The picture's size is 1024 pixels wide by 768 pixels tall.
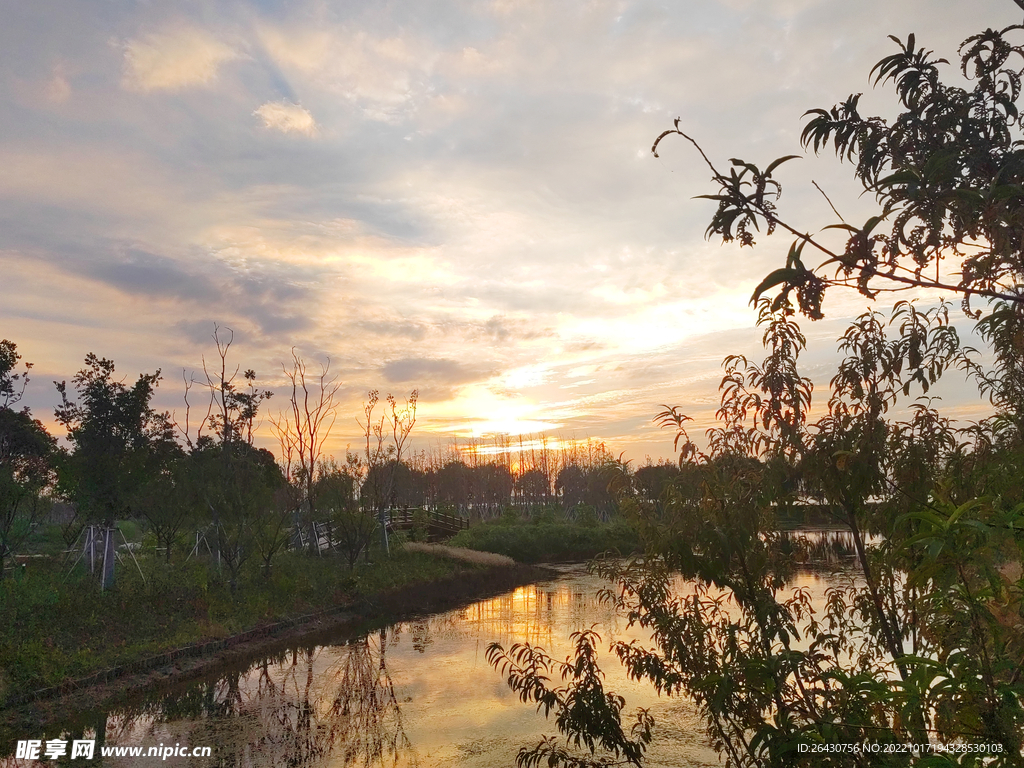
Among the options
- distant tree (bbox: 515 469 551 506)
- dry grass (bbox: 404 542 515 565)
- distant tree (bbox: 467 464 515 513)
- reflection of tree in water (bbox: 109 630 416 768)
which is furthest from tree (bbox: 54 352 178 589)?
distant tree (bbox: 515 469 551 506)

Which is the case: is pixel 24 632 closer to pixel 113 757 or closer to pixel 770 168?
pixel 113 757

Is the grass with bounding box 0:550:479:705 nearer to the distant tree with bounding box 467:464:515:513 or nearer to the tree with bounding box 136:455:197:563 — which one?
the tree with bounding box 136:455:197:563

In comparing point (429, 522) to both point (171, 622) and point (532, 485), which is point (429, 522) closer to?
point (171, 622)

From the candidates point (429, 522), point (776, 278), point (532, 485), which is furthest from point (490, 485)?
point (776, 278)

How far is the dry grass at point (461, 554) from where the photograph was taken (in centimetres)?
2379

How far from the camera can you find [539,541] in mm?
28328

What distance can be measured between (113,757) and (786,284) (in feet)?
26.6

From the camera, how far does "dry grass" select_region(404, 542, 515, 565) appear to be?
2379 cm

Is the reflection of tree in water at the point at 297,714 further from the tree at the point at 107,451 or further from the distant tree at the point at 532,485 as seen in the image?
the distant tree at the point at 532,485

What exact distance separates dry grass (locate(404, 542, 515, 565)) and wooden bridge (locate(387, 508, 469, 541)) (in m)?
2.09

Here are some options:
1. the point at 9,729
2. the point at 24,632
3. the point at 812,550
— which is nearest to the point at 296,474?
the point at 24,632

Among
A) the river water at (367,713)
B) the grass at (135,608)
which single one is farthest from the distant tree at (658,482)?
the grass at (135,608)

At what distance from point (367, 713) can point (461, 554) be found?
53.4ft

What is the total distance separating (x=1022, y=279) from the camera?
2342mm
